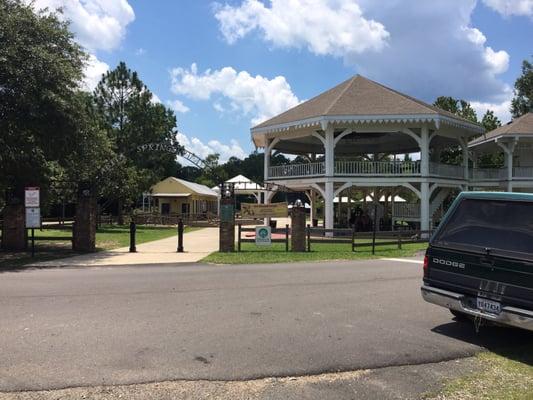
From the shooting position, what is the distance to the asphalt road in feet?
18.3

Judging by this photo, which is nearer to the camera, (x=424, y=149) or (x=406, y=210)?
(x=424, y=149)

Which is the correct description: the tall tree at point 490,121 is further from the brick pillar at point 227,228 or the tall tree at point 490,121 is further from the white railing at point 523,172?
the brick pillar at point 227,228

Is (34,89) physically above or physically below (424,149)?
above

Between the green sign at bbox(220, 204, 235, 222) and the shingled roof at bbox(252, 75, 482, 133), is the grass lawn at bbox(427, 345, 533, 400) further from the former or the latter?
the shingled roof at bbox(252, 75, 482, 133)

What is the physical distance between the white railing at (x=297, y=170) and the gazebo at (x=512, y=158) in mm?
11365

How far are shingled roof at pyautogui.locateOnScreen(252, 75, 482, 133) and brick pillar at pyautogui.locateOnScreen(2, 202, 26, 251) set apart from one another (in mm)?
14919

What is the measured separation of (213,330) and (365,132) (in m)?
24.1

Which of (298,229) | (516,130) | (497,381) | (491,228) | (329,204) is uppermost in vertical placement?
(516,130)

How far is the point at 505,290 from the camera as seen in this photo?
640 cm

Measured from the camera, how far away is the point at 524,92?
5138 cm

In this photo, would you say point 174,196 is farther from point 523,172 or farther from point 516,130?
point 516,130

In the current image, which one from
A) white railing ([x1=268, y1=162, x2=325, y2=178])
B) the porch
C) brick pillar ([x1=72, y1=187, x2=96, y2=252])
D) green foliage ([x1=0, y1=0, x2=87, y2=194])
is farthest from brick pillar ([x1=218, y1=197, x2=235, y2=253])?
white railing ([x1=268, y1=162, x2=325, y2=178])

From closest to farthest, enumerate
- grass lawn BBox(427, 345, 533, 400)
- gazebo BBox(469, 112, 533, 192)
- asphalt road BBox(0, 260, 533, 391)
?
1. grass lawn BBox(427, 345, 533, 400)
2. asphalt road BBox(0, 260, 533, 391)
3. gazebo BBox(469, 112, 533, 192)

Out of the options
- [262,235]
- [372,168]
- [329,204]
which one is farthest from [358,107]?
[262,235]
